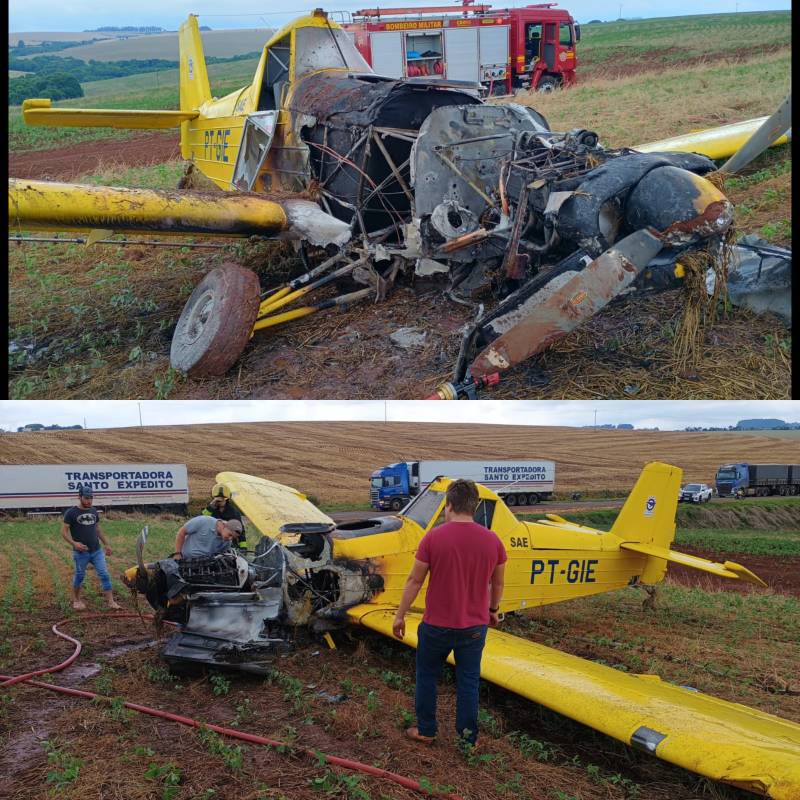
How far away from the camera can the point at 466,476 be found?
75.4 feet

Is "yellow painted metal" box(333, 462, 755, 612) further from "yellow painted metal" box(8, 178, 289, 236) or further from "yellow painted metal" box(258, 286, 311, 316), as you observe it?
"yellow painted metal" box(8, 178, 289, 236)

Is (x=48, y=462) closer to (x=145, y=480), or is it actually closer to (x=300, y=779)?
(x=145, y=480)

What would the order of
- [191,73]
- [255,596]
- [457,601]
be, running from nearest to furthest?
[457,601]
[255,596]
[191,73]

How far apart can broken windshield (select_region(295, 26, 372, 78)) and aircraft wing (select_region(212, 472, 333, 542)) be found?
508cm

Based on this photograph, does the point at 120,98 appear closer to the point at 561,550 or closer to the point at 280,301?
the point at 280,301

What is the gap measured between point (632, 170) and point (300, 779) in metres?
5.11

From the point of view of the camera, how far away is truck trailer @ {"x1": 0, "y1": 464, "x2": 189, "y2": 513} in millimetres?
19453

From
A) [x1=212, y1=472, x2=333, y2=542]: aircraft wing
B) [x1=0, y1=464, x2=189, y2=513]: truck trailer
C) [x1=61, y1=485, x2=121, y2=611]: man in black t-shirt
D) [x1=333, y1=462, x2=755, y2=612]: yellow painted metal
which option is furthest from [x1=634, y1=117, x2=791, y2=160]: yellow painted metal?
[x1=0, y1=464, x2=189, y2=513]: truck trailer

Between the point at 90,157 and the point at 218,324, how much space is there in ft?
54.2

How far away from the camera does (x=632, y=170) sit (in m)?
6.32

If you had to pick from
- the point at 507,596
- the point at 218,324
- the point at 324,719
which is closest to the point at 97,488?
the point at 218,324

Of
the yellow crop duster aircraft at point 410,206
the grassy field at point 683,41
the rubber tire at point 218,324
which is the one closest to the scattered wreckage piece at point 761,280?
the yellow crop duster aircraft at point 410,206

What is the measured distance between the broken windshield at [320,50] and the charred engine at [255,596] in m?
6.27

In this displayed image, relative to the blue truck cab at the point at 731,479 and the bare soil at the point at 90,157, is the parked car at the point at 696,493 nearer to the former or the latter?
the blue truck cab at the point at 731,479
